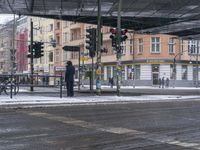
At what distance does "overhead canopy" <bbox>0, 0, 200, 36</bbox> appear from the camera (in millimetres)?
33906

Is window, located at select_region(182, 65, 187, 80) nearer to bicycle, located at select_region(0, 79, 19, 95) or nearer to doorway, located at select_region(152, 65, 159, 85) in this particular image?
doorway, located at select_region(152, 65, 159, 85)

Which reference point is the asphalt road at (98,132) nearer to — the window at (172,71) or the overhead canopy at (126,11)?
the overhead canopy at (126,11)

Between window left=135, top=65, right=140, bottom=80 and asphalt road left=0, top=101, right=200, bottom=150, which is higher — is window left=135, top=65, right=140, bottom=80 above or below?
above

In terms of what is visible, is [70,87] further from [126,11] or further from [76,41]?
[76,41]

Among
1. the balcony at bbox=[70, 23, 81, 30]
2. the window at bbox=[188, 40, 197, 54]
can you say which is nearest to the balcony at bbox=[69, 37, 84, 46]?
the balcony at bbox=[70, 23, 81, 30]

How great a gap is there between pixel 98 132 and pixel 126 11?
89.6 feet

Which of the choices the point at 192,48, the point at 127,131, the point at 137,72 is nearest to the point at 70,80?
the point at 127,131

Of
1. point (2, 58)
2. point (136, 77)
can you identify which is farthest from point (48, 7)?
point (2, 58)

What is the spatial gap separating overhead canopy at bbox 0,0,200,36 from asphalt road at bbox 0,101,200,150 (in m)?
20.2

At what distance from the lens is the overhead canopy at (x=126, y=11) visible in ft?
111

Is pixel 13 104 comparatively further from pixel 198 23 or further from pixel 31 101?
pixel 198 23

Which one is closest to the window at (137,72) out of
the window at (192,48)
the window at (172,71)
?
the window at (172,71)

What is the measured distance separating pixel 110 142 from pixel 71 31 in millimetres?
93956

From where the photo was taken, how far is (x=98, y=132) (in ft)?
35.3
